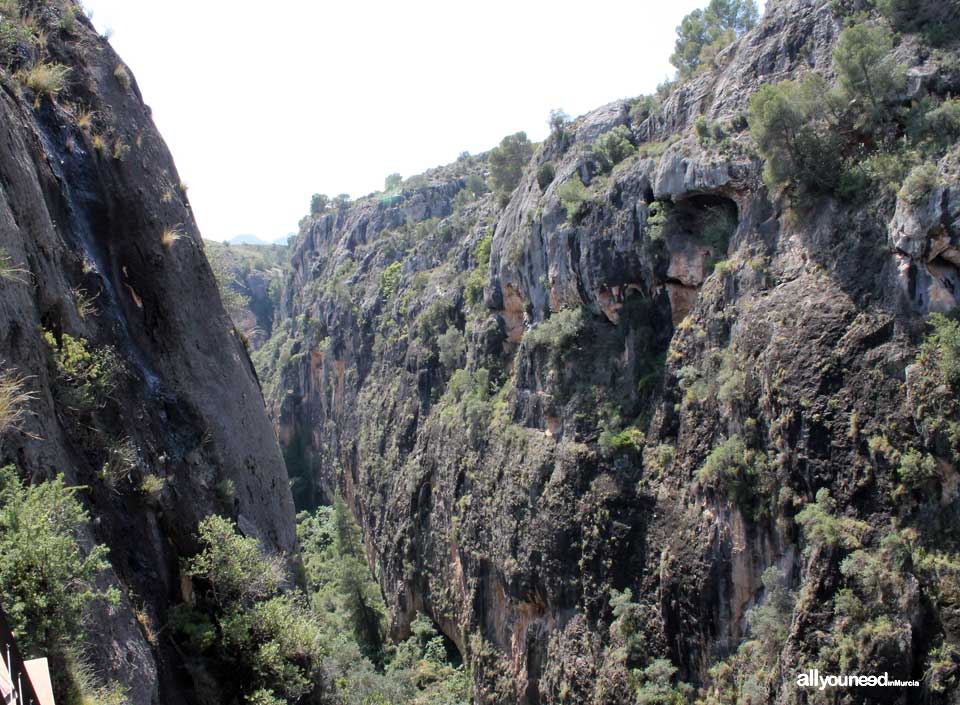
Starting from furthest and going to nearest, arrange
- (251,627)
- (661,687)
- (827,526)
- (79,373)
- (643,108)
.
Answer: (643,108)
(661,687)
(827,526)
(251,627)
(79,373)

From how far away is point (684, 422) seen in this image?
22.5 meters

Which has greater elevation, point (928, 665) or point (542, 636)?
point (928, 665)

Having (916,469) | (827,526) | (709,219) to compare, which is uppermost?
(709,219)

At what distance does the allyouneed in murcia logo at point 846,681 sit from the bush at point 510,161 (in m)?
39.4

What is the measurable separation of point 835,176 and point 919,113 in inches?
97.4

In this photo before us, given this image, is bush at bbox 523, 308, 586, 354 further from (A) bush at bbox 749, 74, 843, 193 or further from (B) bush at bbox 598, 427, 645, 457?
(A) bush at bbox 749, 74, 843, 193

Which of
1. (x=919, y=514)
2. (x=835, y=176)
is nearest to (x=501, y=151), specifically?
(x=835, y=176)

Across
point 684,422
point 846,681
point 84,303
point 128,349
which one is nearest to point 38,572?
point 84,303

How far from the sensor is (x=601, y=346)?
2878cm

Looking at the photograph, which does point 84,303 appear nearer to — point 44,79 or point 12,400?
point 12,400

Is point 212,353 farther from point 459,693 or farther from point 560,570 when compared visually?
point 459,693

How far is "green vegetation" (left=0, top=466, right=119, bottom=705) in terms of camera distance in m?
7.59

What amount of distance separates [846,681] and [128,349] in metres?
17.6

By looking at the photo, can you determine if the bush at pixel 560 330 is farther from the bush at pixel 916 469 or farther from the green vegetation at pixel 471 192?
the green vegetation at pixel 471 192
